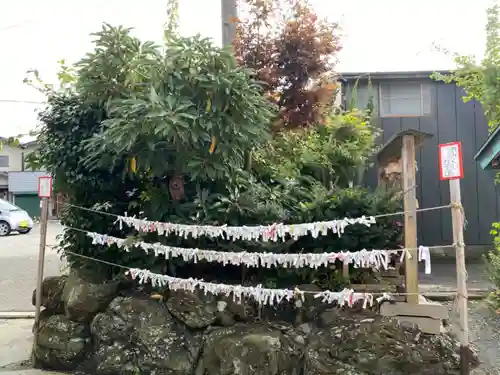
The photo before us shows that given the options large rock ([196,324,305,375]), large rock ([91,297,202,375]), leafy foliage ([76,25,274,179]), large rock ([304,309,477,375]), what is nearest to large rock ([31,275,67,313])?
large rock ([91,297,202,375])

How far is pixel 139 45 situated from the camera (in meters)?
5.43

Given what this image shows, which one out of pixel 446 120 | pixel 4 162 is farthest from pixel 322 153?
pixel 4 162

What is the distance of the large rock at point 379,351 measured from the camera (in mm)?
4199

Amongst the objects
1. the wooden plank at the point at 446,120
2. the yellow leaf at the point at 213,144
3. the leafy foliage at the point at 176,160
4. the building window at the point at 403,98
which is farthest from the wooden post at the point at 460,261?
the building window at the point at 403,98

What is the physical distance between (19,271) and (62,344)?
7110 mm

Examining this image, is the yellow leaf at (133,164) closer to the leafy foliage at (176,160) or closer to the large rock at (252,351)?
the leafy foliage at (176,160)

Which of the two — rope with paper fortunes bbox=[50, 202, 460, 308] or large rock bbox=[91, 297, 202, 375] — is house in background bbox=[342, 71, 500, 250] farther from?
large rock bbox=[91, 297, 202, 375]

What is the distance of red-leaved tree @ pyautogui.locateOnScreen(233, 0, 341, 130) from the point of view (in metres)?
6.50

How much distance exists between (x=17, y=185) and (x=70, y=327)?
1166 inches

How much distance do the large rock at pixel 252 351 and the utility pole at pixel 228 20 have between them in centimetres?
404

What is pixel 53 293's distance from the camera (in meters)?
5.91

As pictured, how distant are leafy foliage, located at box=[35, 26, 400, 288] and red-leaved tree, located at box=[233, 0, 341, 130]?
1.14m

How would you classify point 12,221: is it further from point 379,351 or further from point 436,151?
point 379,351

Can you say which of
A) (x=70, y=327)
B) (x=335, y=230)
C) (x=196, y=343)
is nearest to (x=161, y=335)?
(x=196, y=343)
